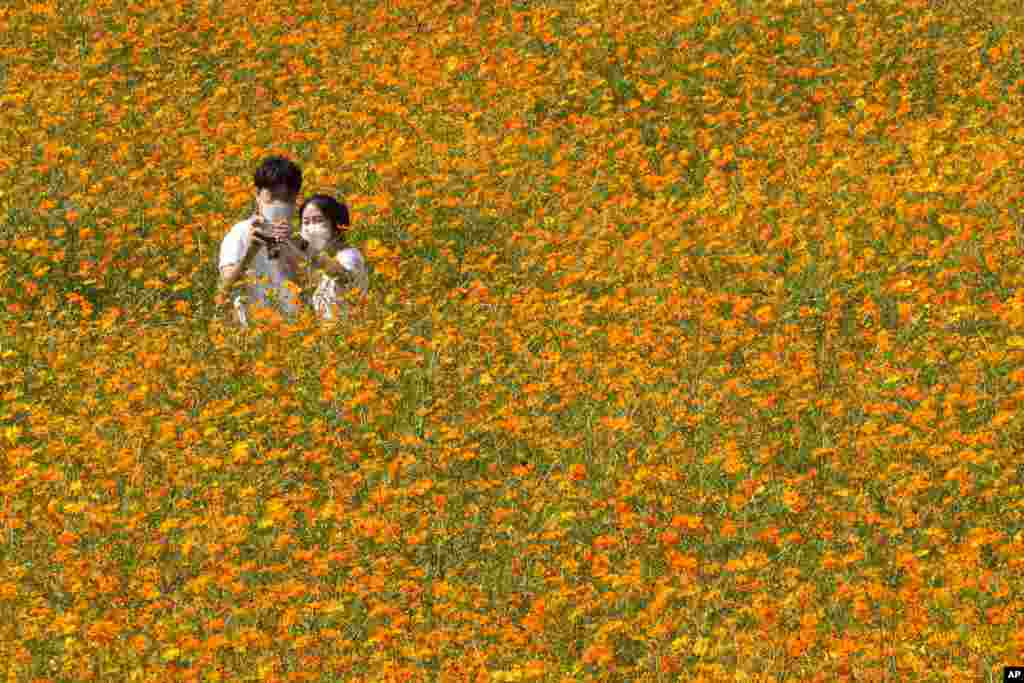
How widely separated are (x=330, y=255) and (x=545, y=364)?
1.41 metres

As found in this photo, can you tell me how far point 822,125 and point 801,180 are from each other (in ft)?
6.18

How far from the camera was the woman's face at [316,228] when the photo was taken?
939 centimetres

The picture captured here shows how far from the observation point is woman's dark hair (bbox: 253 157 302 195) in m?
9.23

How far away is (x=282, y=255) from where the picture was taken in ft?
30.3

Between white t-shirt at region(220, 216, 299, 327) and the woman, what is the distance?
15 centimetres

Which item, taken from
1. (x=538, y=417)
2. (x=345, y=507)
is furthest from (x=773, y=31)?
(x=345, y=507)

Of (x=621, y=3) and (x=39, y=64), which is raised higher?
(x=39, y=64)

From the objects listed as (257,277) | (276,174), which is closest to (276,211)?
(276,174)

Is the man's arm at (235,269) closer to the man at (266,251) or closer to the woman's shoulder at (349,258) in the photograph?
the man at (266,251)

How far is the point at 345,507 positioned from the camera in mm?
7430

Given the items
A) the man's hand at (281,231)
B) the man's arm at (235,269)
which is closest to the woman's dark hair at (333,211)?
the man's hand at (281,231)

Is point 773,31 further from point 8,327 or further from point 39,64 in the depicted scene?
point 8,327

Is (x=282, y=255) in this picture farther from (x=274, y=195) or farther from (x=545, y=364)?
(x=545, y=364)

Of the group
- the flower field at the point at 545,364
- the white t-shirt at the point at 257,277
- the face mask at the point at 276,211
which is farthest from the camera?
the face mask at the point at 276,211
